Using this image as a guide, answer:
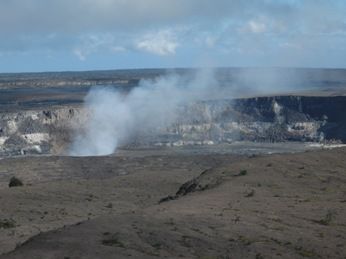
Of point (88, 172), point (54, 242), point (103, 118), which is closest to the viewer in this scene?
point (54, 242)

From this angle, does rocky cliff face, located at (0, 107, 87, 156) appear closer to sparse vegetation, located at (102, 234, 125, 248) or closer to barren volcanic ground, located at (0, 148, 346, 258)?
barren volcanic ground, located at (0, 148, 346, 258)

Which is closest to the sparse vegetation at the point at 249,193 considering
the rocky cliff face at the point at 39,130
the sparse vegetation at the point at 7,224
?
the sparse vegetation at the point at 7,224

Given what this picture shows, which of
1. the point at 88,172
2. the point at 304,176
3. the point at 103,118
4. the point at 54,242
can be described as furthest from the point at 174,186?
the point at 103,118

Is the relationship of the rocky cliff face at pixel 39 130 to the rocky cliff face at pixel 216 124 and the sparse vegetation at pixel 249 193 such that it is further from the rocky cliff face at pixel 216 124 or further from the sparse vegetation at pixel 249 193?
the sparse vegetation at pixel 249 193

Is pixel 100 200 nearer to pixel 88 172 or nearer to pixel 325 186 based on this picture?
pixel 325 186

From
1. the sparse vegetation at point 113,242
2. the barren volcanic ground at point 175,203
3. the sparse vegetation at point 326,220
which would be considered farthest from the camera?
the sparse vegetation at point 326,220

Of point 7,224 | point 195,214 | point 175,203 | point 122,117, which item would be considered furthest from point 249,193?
point 122,117

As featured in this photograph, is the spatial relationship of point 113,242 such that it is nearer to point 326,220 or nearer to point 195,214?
point 195,214

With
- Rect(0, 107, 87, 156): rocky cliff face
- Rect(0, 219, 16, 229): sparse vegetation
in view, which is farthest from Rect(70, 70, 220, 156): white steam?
Rect(0, 219, 16, 229): sparse vegetation
